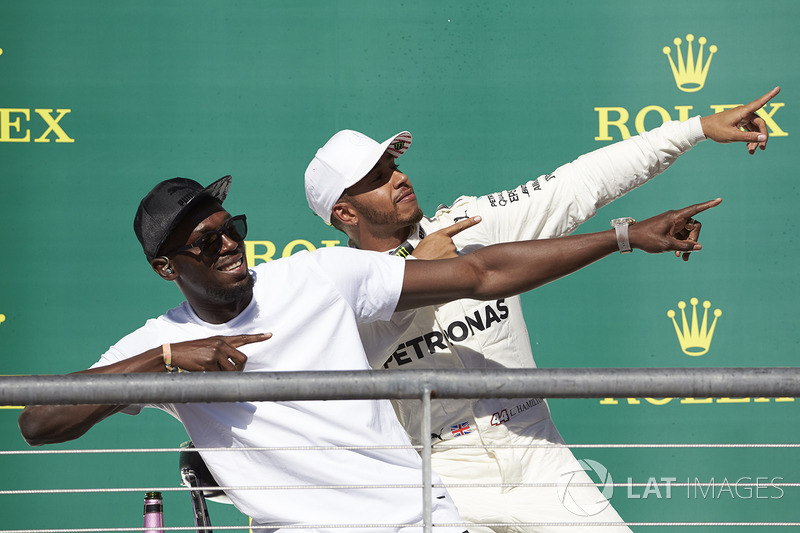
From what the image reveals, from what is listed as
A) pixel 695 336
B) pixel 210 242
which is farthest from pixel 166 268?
pixel 695 336

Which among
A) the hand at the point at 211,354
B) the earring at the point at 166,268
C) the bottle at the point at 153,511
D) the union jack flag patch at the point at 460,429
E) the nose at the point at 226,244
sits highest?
the nose at the point at 226,244

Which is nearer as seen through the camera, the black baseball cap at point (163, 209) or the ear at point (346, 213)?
the black baseball cap at point (163, 209)

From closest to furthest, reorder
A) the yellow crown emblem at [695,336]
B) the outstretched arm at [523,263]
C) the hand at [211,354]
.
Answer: the hand at [211,354]
the outstretched arm at [523,263]
the yellow crown emblem at [695,336]

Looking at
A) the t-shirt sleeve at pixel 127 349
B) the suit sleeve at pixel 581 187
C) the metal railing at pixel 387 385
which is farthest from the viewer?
the suit sleeve at pixel 581 187

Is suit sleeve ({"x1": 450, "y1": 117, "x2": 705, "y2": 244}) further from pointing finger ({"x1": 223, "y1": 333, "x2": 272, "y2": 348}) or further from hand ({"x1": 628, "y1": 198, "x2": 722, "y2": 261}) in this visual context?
pointing finger ({"x1": 223, "y1": 333, "x2": 272, "y2": 348})

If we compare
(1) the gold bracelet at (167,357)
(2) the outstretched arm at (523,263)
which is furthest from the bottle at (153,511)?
(2) the outstretched arm at (523,263)

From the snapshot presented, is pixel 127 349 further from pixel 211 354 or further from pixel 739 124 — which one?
pixel 739 124

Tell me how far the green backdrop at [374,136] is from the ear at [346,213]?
0.79 m

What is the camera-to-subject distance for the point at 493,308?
7.77 ft

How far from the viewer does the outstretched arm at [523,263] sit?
186cm

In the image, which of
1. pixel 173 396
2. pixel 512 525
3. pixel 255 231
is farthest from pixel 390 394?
pixel 255 231

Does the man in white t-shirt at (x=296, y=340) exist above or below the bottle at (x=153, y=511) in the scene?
above

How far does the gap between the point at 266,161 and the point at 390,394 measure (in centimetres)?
216

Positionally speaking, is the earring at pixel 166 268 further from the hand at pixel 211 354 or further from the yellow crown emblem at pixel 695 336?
the yellow crown emblem at pixel 695 336
